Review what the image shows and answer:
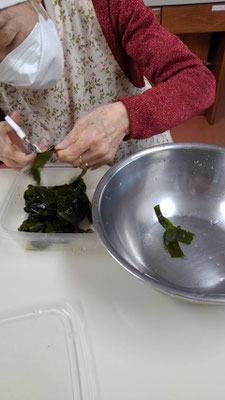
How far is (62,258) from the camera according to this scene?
690mm

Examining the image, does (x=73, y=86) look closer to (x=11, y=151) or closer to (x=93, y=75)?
(x=93, y=75)

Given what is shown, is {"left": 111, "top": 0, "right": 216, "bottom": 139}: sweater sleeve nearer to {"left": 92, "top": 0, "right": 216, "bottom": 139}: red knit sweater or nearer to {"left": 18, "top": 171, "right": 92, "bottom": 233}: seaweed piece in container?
{"left": 92, "top": 0, "right": 216, "bottom": 139}: red knit sweater

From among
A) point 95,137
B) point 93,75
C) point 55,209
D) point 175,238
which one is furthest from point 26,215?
point 93,75

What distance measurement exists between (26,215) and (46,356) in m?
0.37

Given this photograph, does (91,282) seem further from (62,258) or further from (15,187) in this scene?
(15,187)

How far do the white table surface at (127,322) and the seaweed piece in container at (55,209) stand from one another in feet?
0.21

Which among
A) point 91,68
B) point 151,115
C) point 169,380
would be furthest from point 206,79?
point 169,380

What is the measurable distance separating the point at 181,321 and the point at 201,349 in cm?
6

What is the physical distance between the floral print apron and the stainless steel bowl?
35 cm

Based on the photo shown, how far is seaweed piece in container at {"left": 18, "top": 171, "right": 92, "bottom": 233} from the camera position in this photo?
738 mm

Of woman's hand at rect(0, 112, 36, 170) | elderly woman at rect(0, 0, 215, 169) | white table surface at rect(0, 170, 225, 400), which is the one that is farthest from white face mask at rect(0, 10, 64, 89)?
white table surface at rect(0, 170, 225, 400)

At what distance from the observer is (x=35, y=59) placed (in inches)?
28.0

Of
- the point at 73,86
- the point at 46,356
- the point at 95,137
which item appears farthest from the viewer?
the point at 73,86

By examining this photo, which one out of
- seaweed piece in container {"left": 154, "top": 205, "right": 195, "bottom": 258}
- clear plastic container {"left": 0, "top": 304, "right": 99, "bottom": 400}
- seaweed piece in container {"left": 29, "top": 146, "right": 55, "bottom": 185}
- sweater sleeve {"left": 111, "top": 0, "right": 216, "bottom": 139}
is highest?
sweater sleeve {"left": 111, "top": 0, "right": 216, "bottom": 139}
